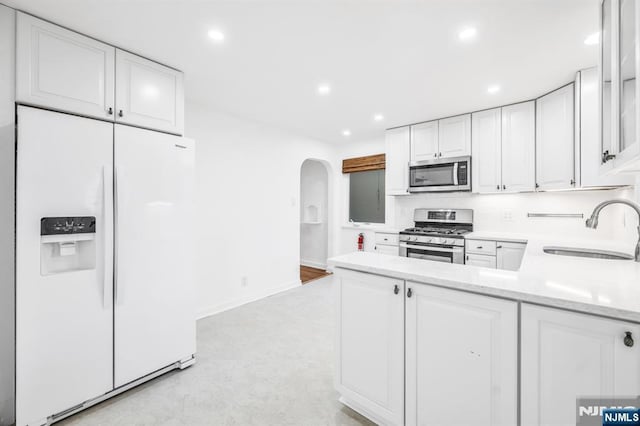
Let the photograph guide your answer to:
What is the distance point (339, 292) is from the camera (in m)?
1.68

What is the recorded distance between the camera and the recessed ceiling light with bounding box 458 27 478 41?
1.89 metres

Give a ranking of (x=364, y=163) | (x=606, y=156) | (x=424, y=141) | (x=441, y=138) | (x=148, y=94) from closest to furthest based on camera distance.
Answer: (x=606, y=156) < (x=148, y=94) < (x=441, y=138) < (x=424, y=141) < (x=364, y=163)

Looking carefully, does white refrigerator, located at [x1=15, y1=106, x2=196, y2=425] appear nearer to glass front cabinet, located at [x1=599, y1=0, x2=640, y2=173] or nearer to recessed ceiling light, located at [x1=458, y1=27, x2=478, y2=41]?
recessed ceiling light, located at [x1=458, y1=27, x2=478, y2=41]

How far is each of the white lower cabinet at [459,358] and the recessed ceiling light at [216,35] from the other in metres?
2.08

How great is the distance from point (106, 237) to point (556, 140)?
423 centimetres

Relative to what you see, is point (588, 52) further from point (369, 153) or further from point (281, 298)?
point (281, 298)

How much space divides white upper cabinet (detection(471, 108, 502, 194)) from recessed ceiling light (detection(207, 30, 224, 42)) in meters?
3.15

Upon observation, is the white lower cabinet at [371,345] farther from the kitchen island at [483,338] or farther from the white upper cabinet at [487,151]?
the white upper cabinet at [487,151]

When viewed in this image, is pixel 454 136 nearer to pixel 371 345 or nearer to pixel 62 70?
pixel 371 345

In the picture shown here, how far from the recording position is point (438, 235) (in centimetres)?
358

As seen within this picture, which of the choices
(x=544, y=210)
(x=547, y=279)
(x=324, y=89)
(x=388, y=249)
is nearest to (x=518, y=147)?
(x=544, y=210)

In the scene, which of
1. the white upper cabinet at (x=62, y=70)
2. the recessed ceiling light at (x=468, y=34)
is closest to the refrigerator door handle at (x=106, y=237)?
the white upper cabinet at (x=62, y=70)

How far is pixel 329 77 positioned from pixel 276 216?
224cm

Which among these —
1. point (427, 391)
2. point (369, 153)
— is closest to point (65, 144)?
point (427, 391)
